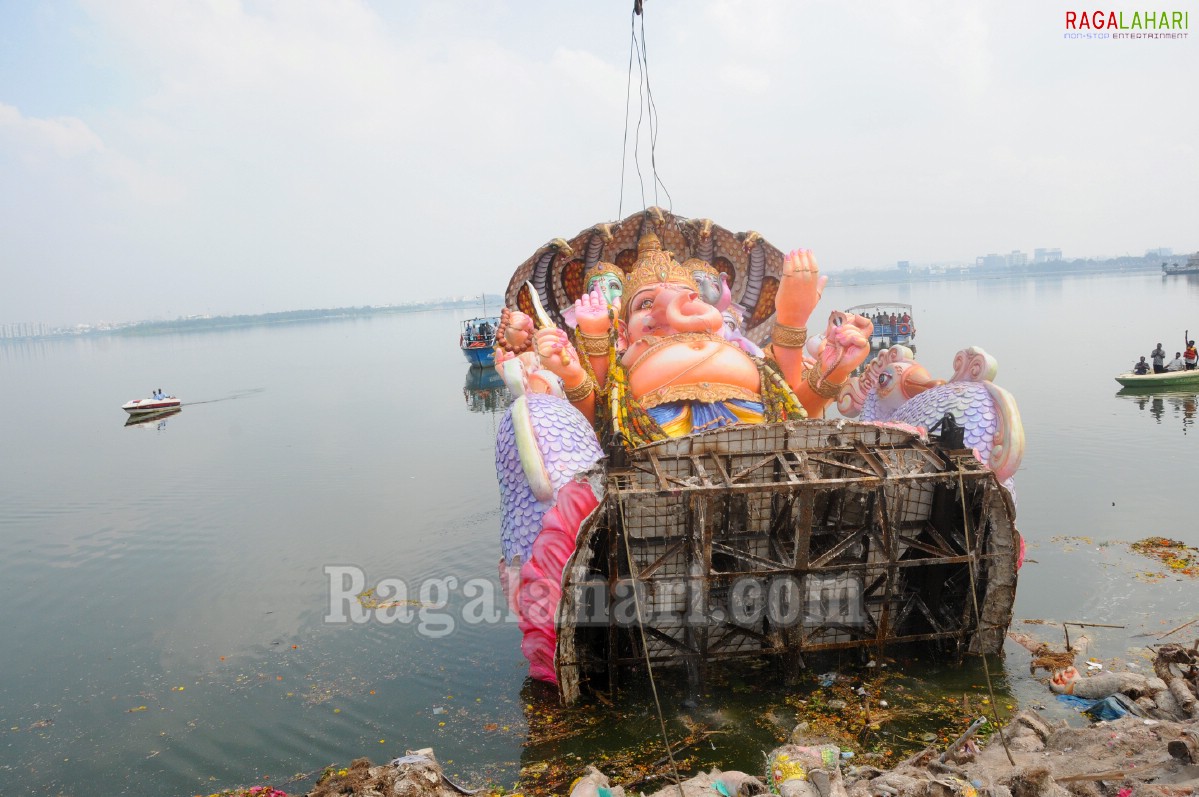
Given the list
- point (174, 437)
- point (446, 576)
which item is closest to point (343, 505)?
point (446, 576)

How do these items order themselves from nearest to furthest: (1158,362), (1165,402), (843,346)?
(843,346)
(1165,402)
(1158,362)

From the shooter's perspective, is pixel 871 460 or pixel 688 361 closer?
pixel 871 460

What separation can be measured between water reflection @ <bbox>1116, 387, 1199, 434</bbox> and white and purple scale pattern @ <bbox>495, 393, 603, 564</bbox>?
1617 centimetres

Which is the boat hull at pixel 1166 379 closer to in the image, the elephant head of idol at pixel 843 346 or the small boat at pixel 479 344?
the elephant head of idol at pixel 843 346

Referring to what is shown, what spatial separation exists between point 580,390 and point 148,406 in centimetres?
2766

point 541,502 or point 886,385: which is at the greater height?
point 886,385

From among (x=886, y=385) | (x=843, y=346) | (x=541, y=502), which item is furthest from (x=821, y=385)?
(x=541, y=502)

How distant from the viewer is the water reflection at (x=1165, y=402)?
1814 cm

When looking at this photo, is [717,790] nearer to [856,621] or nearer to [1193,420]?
[856,621]

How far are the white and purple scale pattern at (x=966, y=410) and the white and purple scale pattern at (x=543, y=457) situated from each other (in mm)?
2938

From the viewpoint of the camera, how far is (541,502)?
6.28 metres

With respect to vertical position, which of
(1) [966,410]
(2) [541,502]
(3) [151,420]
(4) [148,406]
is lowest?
(3) [151,420]

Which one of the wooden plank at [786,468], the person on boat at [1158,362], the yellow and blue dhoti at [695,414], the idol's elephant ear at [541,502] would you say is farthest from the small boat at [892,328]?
the idol's elephant ear at [541,502]

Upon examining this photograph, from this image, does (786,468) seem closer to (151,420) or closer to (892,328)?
(892,328)
